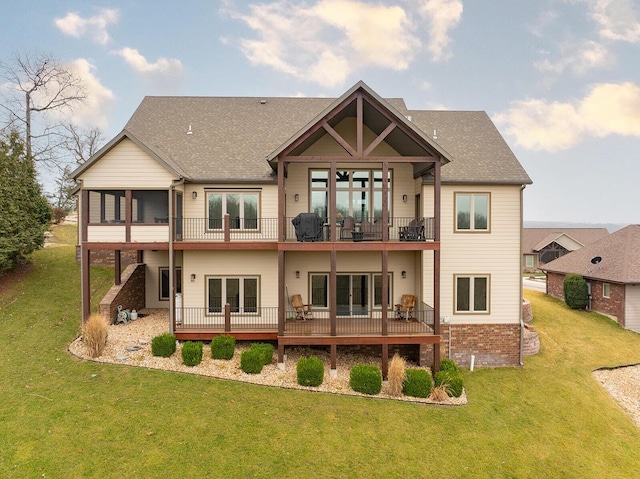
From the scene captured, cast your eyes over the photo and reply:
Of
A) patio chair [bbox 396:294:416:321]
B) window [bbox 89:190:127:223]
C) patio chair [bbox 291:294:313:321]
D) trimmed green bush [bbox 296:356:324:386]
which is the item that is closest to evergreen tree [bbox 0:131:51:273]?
window [bbox 89:190:127:223]

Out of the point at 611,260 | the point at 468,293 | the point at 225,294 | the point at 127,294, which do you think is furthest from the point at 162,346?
the point at 611,260

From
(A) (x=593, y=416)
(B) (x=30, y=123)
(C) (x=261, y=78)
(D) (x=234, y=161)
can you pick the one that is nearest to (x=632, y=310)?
(A) (x=593, y=416)

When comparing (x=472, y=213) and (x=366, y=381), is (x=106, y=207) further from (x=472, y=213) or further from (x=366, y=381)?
(x=472, y=213)

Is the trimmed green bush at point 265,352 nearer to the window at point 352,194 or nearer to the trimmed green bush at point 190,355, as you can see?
the trimmed green bush at point 190,355

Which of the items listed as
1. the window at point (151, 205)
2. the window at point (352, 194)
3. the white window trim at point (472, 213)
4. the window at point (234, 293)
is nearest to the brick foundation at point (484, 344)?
the white window trim at point (472, 213)

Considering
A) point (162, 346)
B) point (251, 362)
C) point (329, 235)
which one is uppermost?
point (329, 235)
